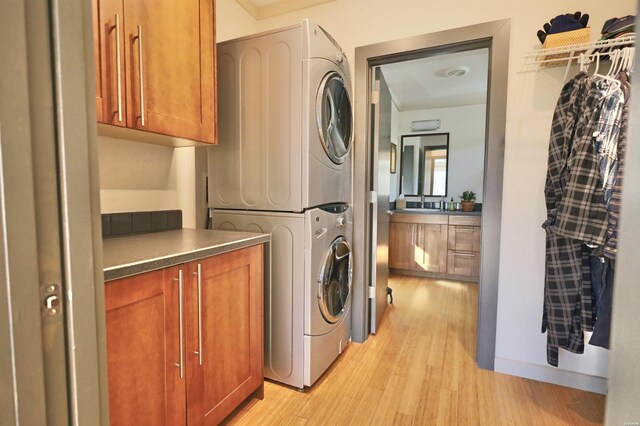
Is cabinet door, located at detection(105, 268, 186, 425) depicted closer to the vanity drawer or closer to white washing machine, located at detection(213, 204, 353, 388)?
white washing machine, located at detection(213, 204, 353, 388)

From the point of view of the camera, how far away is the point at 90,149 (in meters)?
0.44

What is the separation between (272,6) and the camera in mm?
2330

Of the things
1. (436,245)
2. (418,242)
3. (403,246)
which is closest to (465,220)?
(436,245)

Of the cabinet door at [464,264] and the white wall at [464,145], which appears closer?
the cabinet door at [464,264]

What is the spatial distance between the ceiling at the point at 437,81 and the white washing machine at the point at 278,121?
4.30ft

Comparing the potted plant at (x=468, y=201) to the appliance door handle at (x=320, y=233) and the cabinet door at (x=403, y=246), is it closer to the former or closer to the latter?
the cabinet door at (x=403, y=246)

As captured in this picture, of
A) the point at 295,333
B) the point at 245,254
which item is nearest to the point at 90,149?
the point at 245,254

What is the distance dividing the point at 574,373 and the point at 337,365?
1.38 meters

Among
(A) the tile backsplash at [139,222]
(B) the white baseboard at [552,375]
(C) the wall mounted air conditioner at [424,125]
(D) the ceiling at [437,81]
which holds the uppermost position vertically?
(D) the ceiling at [437,81]

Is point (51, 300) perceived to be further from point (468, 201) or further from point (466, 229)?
point (468, 201)

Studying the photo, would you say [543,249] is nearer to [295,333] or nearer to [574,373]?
[574,373]

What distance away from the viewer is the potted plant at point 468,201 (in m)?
3.98

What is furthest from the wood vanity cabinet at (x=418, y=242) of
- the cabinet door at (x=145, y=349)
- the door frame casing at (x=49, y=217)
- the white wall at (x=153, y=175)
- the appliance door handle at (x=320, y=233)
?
the door frame casing at (x=49, y=217)

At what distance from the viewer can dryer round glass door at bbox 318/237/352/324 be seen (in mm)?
1721
